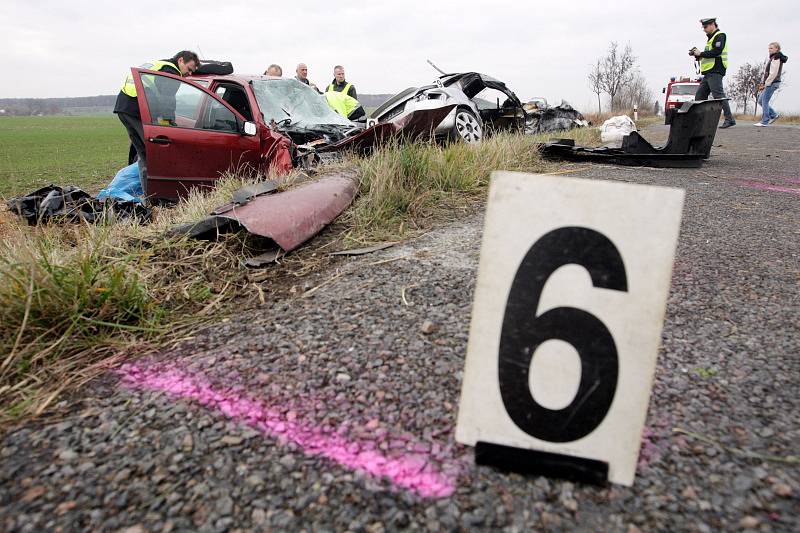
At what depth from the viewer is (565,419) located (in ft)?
3.51

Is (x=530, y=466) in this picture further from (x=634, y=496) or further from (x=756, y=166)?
(x=756, y=166)

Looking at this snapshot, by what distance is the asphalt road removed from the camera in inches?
41.3

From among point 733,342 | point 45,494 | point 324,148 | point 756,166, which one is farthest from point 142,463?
point 756,166

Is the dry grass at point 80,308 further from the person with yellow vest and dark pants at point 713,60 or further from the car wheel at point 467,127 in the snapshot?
the person with yellow vest and dark pants at point 713,60

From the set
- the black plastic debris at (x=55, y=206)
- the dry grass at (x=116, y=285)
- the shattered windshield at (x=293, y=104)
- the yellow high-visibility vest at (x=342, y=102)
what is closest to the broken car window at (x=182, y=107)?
the shattered windshield at (x=293, y=104)

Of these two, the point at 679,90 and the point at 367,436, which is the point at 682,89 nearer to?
the point at 679,90

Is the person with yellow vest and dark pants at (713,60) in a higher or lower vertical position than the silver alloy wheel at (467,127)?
higher

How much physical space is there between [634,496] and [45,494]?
1.40 meters

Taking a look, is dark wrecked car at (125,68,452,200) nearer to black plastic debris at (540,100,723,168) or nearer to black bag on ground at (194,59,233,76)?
black bag on ground at (194,59,233,76)

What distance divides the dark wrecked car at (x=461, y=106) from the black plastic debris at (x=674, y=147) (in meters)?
1.19

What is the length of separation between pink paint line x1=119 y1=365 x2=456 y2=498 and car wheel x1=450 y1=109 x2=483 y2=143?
572cm

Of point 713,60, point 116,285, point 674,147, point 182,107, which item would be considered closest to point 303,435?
point 116,285

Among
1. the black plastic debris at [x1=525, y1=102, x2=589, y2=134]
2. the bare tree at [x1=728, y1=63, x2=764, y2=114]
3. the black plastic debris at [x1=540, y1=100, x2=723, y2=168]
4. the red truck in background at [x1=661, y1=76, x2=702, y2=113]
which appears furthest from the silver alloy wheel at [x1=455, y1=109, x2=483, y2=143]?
the bare tree at [x1=728, y1=63, x2=764, y2=114]

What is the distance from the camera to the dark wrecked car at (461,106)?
677cm
